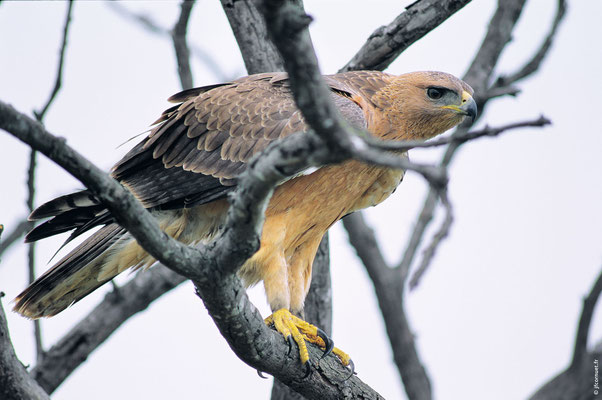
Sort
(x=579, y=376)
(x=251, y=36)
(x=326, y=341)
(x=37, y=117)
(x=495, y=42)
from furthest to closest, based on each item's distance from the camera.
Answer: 1. (x=495, y=42)
2. (x=251, y=36)
3. (x=579, y=376)
4. (x=326, y=341)
5. (x=37, y=117)

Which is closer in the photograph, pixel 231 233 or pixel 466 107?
pixel 231 233

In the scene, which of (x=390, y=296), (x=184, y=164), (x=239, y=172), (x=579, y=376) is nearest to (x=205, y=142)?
(x=184, y=164)

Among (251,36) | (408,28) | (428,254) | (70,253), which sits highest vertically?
(251,36)

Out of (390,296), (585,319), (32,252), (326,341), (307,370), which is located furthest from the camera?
(390,296)

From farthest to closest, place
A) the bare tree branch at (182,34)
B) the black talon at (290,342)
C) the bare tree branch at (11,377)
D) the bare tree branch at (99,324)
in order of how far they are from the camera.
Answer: the bare tree branch at (182,34) < the bare tree branch at (99,324) < the black talon at (290,342) < the bare tree branch at (11,377)

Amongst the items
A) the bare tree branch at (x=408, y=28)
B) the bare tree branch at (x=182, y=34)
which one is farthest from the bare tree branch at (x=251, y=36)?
the bare tree branch at (x=408, y=28)

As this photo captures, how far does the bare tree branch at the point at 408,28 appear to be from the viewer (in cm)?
502

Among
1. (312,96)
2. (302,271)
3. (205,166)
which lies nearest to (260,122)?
(205,166)

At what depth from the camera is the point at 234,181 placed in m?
4.61

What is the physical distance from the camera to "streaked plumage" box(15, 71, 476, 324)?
460 centimetres

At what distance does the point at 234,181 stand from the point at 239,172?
7cm

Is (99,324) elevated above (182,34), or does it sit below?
below

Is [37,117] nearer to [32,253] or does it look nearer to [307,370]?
[32,253]

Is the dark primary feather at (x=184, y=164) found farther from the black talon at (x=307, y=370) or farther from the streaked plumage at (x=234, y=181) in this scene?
the black talon at (x=307, y=370)
